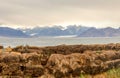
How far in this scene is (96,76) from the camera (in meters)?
16.1

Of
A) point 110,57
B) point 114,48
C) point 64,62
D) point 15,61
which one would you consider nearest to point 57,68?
point 64,62

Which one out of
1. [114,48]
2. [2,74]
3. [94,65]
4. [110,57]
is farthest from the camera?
[114,48]

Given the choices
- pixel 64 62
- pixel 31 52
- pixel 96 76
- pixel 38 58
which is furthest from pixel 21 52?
pixel 96 76

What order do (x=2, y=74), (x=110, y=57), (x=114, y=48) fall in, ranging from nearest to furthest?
(x=2, y=74)
(x=110, y=57)
(x=114, y=48)

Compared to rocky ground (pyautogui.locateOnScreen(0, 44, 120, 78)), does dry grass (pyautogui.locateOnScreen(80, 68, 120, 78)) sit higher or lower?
lower

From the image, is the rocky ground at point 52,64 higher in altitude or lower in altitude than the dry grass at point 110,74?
higher

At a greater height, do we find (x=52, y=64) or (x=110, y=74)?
(x=52, y=64)

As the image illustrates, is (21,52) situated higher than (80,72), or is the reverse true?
(21,52)

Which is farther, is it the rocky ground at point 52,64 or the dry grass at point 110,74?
the dry grass at point 110,74

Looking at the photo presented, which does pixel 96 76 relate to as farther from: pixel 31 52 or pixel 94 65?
pixel 31 52

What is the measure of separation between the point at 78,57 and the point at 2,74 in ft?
11.6

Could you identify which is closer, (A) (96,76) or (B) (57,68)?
(B) (57,68)

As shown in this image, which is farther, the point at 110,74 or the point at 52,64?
the point at 110,74

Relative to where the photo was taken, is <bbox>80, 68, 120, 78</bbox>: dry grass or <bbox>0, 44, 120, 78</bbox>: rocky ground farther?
<bbox>80, 68, 120, 78</bbox>: dry grass
